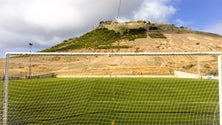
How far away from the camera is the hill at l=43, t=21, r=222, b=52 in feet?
419

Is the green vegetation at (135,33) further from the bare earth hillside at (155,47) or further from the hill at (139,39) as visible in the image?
the bare earth hillside at (155,47)

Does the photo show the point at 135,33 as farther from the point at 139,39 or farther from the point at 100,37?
the point at 139,39

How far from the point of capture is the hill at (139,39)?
128 m

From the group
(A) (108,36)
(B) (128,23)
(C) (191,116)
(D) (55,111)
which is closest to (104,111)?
(D) (55,111)

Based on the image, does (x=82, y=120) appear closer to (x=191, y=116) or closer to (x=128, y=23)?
(x=191, y=116)

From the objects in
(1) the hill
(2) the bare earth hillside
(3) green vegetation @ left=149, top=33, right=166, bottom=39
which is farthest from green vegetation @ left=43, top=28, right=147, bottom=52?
(3) green vegetation @ left=149, top=33, right=166, bottom=39

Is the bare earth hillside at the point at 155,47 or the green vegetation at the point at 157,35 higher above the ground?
the green vegetation at the point at 157,35

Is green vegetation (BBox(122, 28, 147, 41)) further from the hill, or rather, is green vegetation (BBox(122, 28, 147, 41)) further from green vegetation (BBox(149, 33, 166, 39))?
Answer: green vegetation (BBox(149, 33, 166, 39))

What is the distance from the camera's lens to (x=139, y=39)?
5595 inches

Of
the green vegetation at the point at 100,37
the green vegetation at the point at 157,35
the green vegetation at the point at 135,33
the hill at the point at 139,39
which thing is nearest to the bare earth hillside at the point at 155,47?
the hill at the point at 139,39

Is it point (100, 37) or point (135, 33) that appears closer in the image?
point (135, 33)

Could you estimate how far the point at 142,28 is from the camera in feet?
556

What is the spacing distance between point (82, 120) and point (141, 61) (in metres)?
69.4

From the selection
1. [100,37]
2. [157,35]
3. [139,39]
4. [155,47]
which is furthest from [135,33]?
[155,47]
